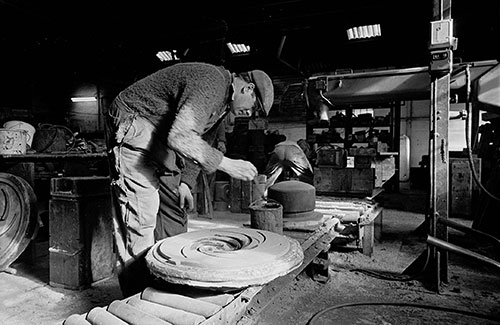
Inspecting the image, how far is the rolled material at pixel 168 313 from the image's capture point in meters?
1.28

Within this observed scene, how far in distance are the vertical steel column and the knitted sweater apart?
2.14m

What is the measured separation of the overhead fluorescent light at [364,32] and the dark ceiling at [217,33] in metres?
0.18

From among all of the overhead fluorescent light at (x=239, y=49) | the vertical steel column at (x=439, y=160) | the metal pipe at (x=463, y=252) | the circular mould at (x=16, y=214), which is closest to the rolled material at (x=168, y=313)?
the metal pipe at (x=463, y=252)

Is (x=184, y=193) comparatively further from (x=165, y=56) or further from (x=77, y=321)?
(x=165, y=56)

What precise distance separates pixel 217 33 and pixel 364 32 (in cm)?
368

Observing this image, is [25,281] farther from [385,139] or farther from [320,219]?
[385,139]

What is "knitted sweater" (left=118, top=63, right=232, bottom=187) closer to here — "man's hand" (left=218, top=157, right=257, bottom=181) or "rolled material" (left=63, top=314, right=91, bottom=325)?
"man's hand" (left=218, top=157, right=257, bottom=181)

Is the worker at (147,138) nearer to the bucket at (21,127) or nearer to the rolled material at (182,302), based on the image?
the rolled material at (182,302)

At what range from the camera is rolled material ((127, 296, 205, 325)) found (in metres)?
1.28

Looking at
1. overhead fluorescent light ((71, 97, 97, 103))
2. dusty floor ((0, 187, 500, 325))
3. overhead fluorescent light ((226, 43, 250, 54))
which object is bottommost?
dusty floor ((0, 187, 500, 325))

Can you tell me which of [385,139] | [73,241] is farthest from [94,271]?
[385,139]

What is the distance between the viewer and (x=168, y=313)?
1338mm

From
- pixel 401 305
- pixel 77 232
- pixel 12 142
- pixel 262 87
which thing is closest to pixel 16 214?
pixel 12 142

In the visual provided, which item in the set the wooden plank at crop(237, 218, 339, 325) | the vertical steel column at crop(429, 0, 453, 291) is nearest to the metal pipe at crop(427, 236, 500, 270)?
the vertical steel column at crop(429, 0, 453, 291)
